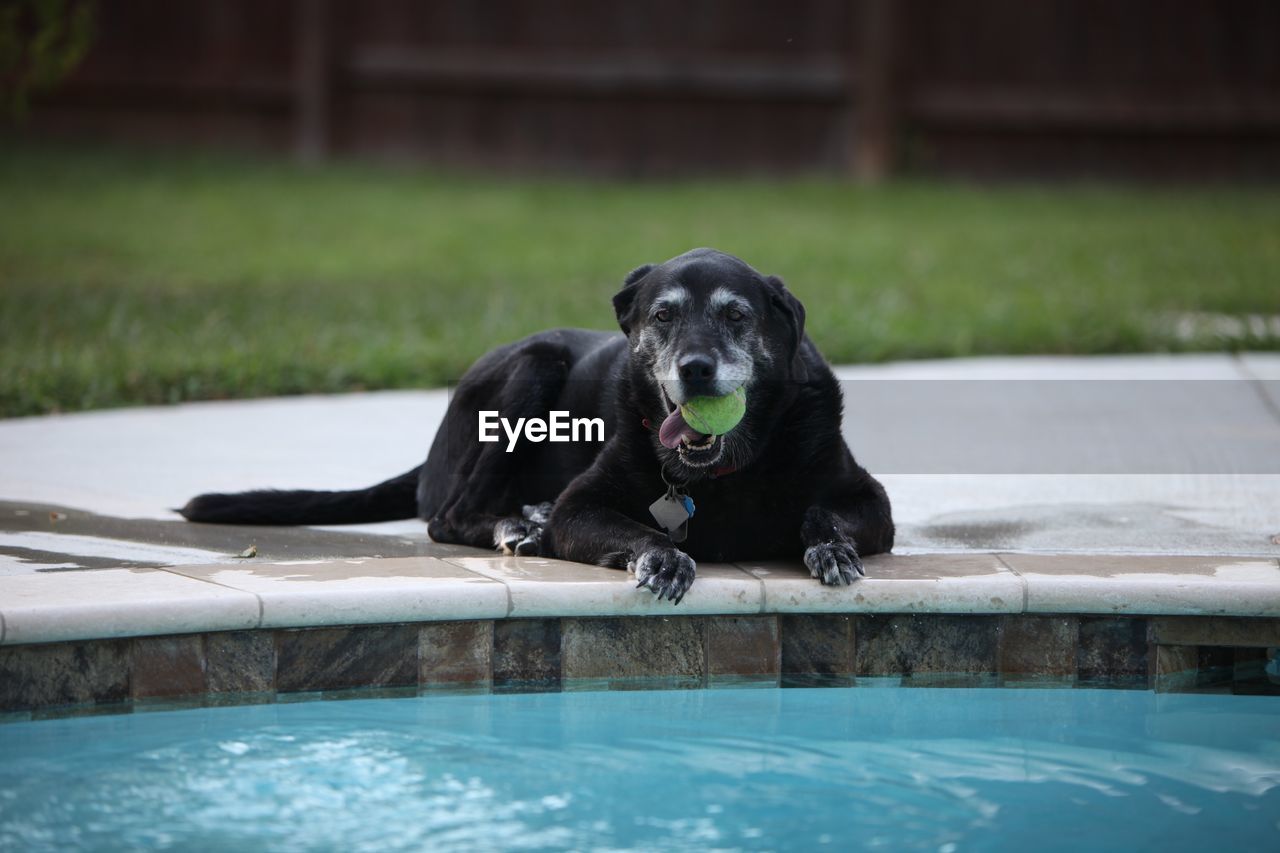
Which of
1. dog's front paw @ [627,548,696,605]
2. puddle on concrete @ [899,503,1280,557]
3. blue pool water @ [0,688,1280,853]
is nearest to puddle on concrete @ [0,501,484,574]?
blue pool water @ [0,688,1280,853]

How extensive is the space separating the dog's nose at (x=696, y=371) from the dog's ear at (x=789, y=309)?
0.42 metres

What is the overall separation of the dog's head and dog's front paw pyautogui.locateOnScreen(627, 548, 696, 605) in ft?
1.18

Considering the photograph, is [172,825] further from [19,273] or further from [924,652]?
[19,273]

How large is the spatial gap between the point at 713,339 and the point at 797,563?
662mm

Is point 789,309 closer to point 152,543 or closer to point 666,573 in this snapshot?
point 666,573

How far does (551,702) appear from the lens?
408 cm

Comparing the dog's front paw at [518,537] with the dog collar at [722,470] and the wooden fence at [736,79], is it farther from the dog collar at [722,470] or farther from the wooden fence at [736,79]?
the wooden fence at [736,79]

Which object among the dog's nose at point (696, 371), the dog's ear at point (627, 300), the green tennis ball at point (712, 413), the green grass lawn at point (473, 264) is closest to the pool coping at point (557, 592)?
the green tennis ball at point (712, 413)

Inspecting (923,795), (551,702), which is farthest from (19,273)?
(923,795)

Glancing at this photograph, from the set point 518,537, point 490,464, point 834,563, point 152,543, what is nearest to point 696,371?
point 834,563

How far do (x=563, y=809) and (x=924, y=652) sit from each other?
44.6 inches

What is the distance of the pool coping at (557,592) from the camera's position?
382 cm

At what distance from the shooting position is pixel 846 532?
174 inches

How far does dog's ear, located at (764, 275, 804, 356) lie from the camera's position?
4.54m
